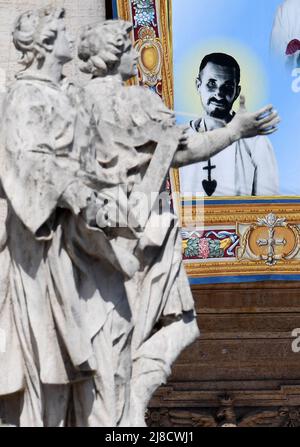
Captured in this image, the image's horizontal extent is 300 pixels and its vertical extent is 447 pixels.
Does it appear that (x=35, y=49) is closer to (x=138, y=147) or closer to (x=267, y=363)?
(x=138, y=147)

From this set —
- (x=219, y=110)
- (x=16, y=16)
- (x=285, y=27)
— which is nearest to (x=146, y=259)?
(x=16, y=16)

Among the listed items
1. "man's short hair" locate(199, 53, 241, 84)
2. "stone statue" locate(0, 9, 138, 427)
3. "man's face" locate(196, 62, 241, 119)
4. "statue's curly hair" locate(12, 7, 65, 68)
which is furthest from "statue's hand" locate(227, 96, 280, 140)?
"man's short hair" locate(199, 53, 241, 84)

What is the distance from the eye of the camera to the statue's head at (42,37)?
10938 millimetres

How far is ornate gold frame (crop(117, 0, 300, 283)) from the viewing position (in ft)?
49.6

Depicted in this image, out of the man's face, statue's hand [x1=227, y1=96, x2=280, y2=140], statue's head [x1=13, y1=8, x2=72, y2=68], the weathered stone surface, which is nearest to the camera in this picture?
statue's head [x1=13, y1=8, x2=72, y2=68]

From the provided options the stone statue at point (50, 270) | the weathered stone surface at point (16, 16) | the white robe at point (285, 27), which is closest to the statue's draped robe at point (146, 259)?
the stone statue at point (50, 270)

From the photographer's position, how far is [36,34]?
431 inches

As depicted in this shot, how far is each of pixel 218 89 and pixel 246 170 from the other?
0.51 meters

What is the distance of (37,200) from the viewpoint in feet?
34.9

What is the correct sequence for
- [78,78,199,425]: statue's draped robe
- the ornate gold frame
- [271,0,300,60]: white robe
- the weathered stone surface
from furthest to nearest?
1. [271,0,300,60]: white robe
2. the ornate gold frame
3. the weathered stone surface
4. [78,78,199,425]: statue's draped robe

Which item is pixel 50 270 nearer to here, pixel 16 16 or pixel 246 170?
pixel 16 16

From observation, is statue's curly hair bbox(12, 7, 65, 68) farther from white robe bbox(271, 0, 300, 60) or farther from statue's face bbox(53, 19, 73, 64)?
white robe bbox(271, 0, 300, 60)

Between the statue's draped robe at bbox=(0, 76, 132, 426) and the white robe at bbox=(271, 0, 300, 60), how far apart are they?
4.78 m

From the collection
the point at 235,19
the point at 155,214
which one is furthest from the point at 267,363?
the point at 155,214
